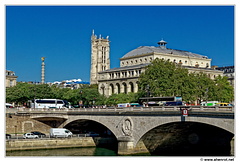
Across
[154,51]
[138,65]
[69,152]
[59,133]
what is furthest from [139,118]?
[154,51]

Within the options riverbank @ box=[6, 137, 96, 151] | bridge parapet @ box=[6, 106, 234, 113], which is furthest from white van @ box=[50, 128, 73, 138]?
bridge parapet @ box=[6, 106, 234, 113]

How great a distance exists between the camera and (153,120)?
52.2 meters

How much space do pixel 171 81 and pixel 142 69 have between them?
148ft

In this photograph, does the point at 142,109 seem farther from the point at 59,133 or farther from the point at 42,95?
the point at 42,95

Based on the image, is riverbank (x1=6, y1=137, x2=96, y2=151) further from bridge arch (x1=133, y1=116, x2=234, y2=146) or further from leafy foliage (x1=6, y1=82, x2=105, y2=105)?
leafy foliage (x1=6, y1=82, x2=105, y2=105)

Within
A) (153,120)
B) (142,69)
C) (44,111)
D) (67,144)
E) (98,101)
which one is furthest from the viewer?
(142,69)

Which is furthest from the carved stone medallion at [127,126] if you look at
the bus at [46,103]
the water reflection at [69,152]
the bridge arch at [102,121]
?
the bus at [46,103]

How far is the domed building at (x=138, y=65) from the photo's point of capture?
136125 mm

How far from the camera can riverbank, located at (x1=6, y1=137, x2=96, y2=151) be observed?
58656 mm

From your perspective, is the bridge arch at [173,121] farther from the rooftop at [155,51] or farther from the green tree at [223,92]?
the rooftop at [155,51]

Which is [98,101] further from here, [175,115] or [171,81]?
[175,115]

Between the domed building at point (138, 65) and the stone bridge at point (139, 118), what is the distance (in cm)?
6509

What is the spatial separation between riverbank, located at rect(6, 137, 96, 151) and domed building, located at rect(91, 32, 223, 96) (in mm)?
67622
